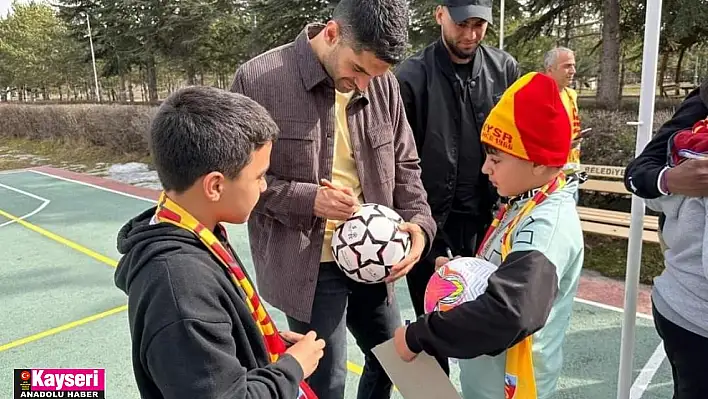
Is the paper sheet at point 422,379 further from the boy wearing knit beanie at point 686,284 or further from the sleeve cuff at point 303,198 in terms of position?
the boy wearing knit beanie at point 686,284

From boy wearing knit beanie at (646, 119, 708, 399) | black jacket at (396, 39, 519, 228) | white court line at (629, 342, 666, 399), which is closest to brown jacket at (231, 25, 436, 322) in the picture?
black jacket at (396, 39, 519, 228)

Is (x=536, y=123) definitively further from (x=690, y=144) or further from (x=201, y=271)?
(x=201, y=271)

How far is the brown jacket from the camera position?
1.88 meters

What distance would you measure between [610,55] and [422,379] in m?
13.8

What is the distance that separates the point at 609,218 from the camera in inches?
215

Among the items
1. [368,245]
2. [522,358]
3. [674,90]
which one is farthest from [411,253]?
[674,90]

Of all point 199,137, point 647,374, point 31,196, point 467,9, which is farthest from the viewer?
point 31,196

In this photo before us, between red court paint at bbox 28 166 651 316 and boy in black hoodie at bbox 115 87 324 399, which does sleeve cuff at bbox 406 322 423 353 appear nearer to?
boy in black hoodie at bbox 115 87 324 399

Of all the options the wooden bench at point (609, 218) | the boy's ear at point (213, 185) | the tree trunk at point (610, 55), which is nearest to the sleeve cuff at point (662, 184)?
the boy's ear at point (213, 185)

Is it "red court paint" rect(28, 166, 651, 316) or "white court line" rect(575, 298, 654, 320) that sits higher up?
"white court line" rect(575, 298, 654, 320)

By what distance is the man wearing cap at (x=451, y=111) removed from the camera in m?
2.43

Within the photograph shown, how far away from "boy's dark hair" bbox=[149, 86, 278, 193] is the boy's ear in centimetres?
1

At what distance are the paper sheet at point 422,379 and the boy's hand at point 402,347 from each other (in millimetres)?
14

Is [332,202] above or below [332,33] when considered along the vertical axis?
below
